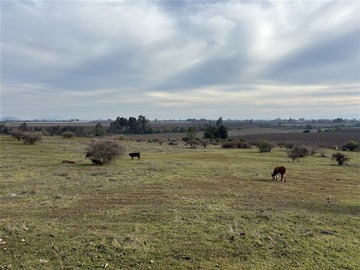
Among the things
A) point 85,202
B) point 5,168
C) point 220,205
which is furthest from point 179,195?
point 5,168

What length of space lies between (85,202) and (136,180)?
23.0ft

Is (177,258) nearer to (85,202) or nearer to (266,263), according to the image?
(266,263)

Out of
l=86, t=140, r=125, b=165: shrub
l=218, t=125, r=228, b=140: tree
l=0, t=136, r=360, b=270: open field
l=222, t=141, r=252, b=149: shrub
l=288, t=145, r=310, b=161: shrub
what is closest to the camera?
l=0, t=136, r=360, b=270: open field

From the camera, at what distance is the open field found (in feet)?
28.8

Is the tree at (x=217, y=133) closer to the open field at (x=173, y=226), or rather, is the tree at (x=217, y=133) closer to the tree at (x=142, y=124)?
the tree at (x=142, y=124)

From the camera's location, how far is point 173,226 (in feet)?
37.8

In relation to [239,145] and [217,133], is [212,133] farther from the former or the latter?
[239,145]

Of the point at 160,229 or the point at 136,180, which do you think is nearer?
the point at 160,229

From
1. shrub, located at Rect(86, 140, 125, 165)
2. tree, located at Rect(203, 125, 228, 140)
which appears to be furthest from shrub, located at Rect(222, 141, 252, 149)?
shrub, located at Rect(86, 140, 125, 165)

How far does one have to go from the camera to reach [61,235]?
1030 centimetres

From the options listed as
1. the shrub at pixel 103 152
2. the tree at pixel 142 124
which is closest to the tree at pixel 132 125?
the tree at pixel 142 124

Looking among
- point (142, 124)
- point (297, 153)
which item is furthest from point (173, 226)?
point (142, 124)

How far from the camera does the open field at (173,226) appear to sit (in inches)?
346

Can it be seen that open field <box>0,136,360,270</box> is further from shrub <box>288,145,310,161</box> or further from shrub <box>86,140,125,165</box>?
shrub <box>288,145,310,161</box>
